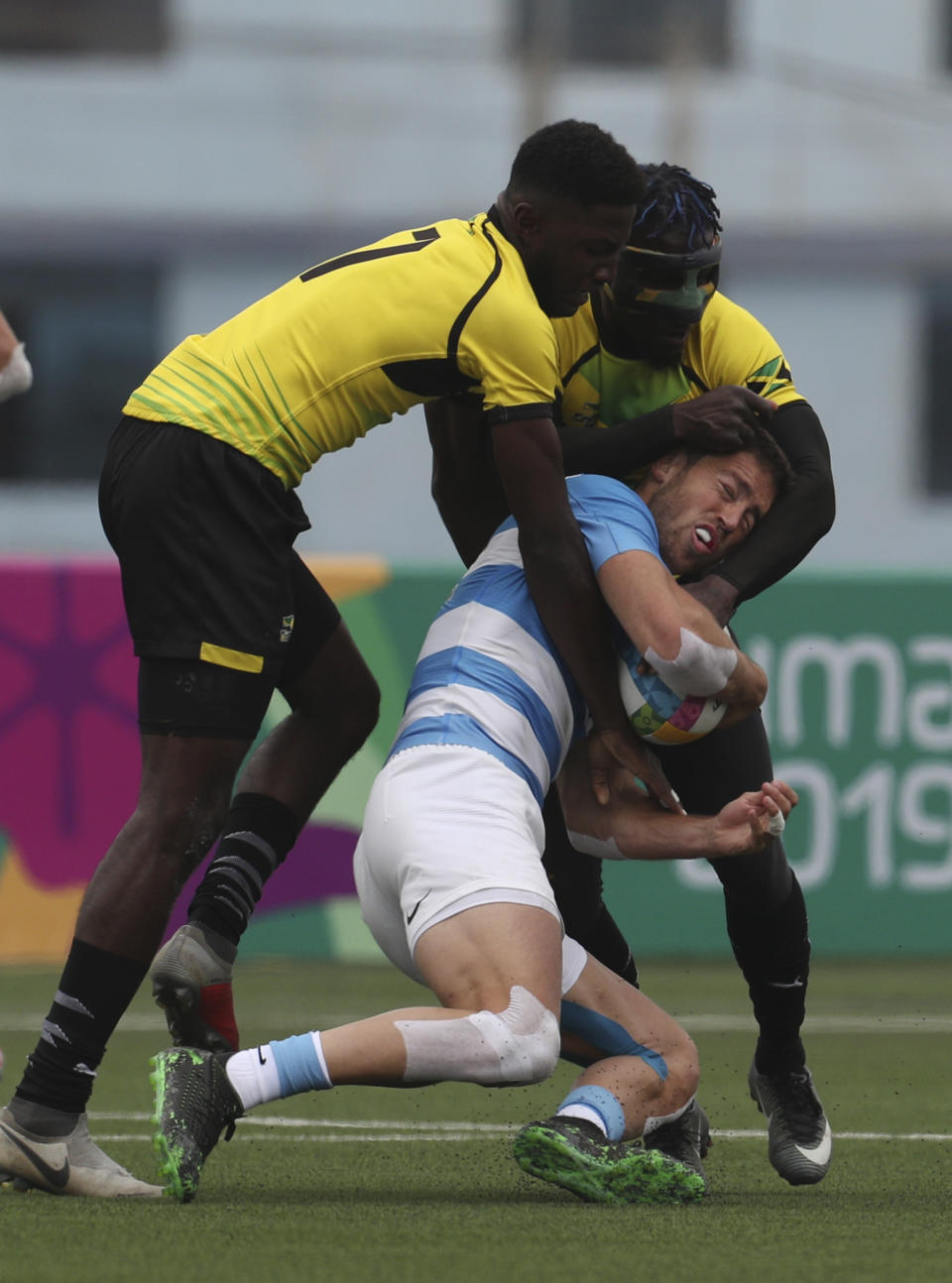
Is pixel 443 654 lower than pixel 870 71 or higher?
higher

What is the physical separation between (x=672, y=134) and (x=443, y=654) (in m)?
16.6

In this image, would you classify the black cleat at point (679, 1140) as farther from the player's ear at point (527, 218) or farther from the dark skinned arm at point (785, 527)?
the player's ear at point (527, 218)

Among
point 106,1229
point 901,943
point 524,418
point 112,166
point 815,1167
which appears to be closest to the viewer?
point 106,1229

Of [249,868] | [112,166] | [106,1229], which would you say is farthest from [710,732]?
[112,166]

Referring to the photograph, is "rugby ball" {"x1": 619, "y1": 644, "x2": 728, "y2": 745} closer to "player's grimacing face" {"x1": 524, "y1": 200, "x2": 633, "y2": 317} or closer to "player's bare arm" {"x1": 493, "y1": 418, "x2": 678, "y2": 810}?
"player's bare arm" {"x1": 493, "y1": 418, "x2": 678, "y2": 810}

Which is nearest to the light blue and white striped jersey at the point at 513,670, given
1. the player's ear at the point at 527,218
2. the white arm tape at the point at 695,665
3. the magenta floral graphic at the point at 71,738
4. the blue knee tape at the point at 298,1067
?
the white arm tape at the point at 695,665

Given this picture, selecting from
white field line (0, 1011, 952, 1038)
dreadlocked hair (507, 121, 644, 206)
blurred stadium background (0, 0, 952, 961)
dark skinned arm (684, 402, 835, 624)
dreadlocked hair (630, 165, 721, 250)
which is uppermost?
dreadlocked hair (507, 121, 644, 206)

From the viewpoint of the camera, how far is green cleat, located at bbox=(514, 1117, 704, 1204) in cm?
412

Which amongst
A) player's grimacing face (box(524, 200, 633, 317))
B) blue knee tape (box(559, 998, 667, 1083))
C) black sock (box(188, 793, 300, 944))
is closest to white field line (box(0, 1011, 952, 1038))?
black sock (box(188, 793, 300, 944))

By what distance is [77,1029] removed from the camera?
4.36 metres

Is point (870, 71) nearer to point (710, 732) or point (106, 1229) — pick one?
point (710, 732)

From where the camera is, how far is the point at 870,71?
815 inches

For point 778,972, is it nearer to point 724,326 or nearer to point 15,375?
point 724,326

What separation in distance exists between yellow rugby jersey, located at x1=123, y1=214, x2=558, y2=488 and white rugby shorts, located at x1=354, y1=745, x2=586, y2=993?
2.12 feet
